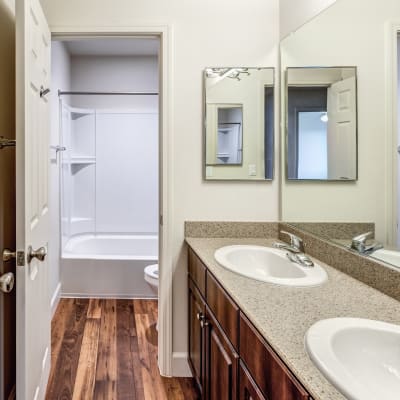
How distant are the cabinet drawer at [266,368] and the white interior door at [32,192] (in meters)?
0.84

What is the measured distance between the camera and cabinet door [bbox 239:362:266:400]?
99cm

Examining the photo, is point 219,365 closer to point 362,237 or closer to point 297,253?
point 297,253

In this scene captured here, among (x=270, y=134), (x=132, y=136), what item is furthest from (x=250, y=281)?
(x=132, y=136)

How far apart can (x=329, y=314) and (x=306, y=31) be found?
1.51m

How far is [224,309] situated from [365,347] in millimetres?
553

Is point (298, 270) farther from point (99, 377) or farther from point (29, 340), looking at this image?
point (99, 377)

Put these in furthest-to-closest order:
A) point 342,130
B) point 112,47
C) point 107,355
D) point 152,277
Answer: point 112,47 → point 152,277 → point 107,355 → point 342,130

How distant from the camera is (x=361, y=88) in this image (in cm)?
145

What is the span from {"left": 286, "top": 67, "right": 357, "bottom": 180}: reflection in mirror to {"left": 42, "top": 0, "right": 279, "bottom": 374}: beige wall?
25 cm

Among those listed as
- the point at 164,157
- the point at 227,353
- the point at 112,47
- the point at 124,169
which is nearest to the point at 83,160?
the point at 124,169

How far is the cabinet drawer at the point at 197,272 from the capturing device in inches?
67.4

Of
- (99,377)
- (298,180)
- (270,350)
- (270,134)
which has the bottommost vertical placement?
(99,377)

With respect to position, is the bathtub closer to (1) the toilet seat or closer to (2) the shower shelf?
(1) the toilet seat

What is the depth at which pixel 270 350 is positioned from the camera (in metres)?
0.88
